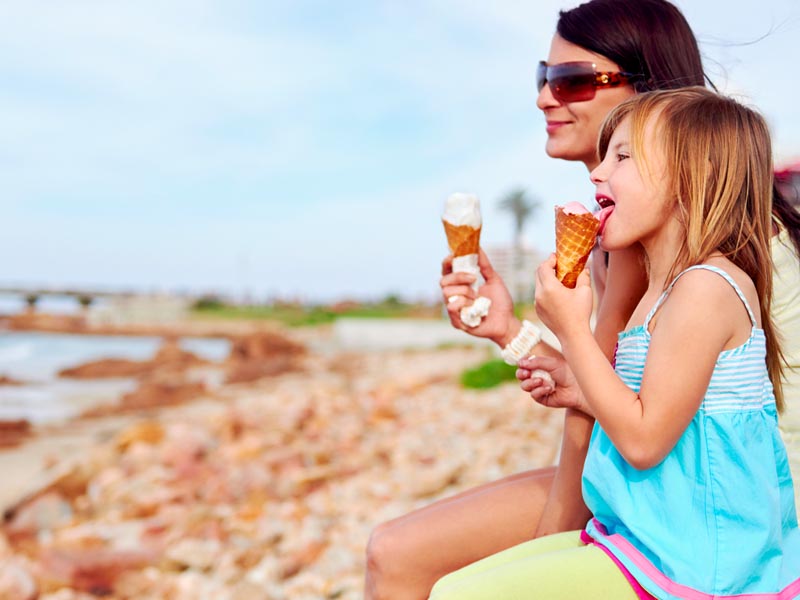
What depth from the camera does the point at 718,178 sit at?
1.54 m

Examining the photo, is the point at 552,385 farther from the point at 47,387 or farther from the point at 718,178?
the point at 47,387

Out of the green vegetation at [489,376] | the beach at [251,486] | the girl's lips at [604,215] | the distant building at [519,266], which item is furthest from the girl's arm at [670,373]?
the distant building at [519,266]

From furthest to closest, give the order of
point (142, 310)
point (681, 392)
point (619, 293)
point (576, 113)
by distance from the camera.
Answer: point (142, 310), point (576, 113), point (619, 293), point (681, 392)

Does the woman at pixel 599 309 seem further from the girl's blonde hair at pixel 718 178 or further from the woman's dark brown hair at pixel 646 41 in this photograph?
the girl's blonde hair at pixel 718 178

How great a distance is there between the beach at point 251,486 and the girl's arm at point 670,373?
2.55 meters

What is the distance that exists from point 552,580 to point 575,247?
0.64 metres

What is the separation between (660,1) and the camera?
6.88ft

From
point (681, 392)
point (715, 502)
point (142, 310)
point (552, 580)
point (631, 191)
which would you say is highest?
point (631, 191)

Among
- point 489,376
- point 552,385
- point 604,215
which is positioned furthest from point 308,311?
point 604,215

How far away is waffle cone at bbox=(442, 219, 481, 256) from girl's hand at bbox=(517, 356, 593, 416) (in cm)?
37

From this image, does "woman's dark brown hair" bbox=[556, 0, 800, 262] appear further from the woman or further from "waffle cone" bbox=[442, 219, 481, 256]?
"waffle cone" bbox=[442, 219, 481, 256]

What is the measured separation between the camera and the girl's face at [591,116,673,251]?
5.14ft

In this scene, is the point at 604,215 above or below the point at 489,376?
above

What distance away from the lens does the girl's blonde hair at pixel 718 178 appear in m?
1.53
